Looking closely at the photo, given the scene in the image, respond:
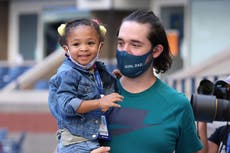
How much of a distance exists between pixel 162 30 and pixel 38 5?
2829cm

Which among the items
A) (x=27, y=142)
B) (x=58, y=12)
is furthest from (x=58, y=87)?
(x=58, y=12)

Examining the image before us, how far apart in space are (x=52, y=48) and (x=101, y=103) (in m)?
28.2

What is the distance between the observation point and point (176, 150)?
324cm

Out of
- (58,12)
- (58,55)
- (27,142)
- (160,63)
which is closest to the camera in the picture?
(160,63)

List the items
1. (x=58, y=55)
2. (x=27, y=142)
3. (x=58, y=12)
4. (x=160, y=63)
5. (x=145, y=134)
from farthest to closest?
(x=58, y=12), (x=58, y=55), (x=27, y=142), (x=160, y=63), (x=145, y=134)

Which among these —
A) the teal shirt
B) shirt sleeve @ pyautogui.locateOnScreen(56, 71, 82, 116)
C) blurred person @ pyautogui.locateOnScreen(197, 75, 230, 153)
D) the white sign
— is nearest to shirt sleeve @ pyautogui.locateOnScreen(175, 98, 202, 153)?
the teal shirt

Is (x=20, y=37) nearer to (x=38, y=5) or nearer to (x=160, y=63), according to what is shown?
(x=38, y=5)

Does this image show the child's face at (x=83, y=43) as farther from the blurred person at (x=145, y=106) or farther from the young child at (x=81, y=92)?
the blurred person at (x=145, y=106)

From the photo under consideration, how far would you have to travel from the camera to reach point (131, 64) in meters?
3.14

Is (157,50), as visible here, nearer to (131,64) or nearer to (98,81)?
(131,64)

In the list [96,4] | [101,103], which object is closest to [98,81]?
[101,103]

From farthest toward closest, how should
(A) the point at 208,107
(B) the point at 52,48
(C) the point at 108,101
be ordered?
(B) the point at 52,48
(A) the point at 208,107
(C) the point at 108,101

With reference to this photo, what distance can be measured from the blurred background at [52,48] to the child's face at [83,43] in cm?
698

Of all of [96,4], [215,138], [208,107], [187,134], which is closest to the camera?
[187,134]
